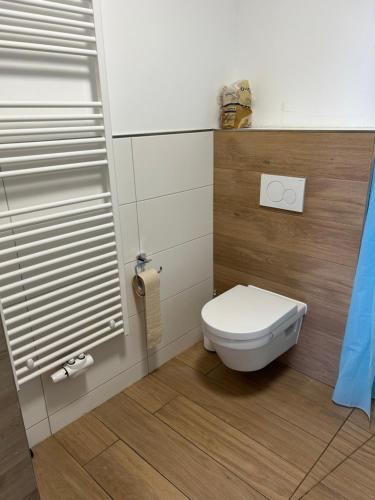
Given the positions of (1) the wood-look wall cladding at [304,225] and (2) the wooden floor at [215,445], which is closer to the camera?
(2) the wooden floor at [215,445]

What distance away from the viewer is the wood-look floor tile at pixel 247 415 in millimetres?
1615

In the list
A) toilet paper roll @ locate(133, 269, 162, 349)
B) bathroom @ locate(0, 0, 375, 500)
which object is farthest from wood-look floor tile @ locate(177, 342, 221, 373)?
toilet paper roll @ locate(133, 269, 162, 349)

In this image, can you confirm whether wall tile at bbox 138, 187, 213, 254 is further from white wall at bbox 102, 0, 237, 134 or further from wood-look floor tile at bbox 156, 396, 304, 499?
wood-look floor tile at bbox 156, 396, 304, 499

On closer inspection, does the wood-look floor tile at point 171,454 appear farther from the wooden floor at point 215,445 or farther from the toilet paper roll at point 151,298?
the toilet paper roll at point 151,298

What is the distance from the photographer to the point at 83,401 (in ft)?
5.94

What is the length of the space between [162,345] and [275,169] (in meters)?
1.16

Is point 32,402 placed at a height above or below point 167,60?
below

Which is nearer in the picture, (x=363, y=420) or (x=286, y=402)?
(x=363, y=420)

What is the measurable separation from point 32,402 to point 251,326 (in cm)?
101

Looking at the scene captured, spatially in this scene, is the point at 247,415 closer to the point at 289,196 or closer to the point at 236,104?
the point at 289,196

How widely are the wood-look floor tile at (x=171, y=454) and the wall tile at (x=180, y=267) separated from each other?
1.63ft

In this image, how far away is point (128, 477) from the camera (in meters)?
1.52

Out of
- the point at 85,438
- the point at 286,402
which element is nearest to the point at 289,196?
the point at 286,402

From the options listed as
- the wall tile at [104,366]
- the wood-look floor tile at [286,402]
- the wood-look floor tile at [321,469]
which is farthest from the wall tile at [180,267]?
the wood-look floor tile at [321,469]
